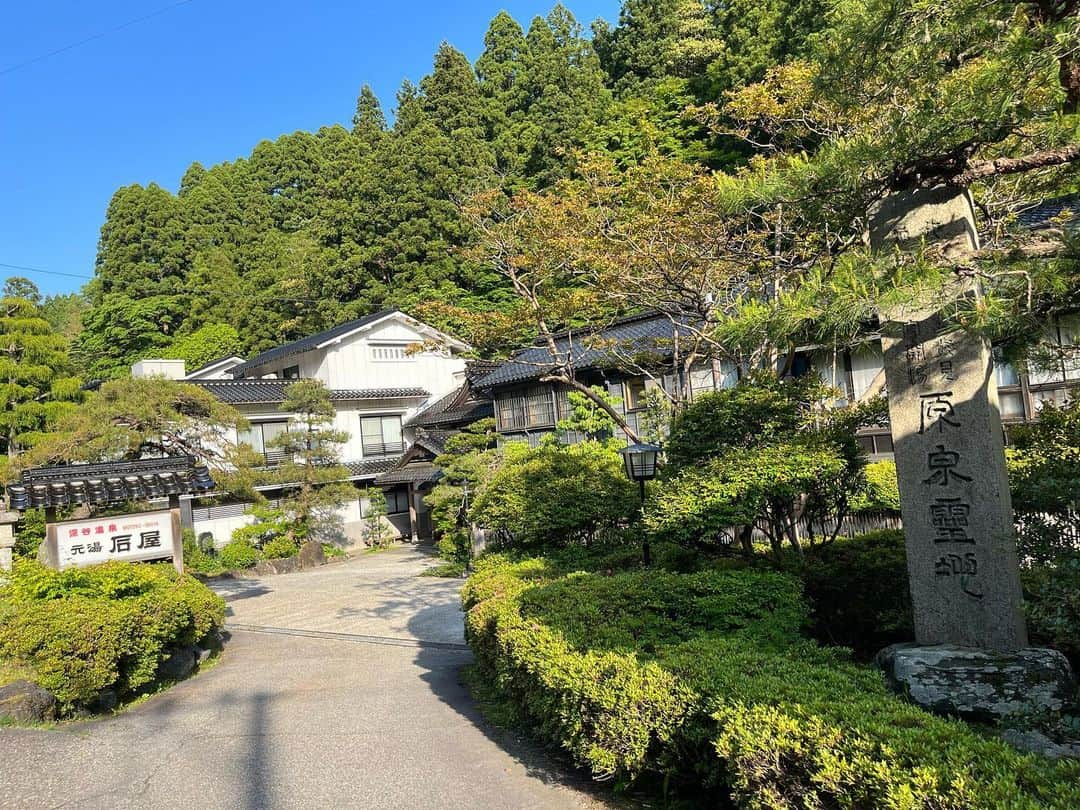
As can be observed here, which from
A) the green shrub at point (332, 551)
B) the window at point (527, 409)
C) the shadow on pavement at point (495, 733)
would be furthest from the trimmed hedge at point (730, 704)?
the green shrub at point (332, 551)

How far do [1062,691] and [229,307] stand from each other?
42789 mm

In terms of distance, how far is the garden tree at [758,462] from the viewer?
694cm

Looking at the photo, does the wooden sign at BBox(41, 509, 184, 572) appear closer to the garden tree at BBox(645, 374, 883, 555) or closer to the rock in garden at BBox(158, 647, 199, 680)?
the rock in garden at BBox(158, 647, 199, 680)

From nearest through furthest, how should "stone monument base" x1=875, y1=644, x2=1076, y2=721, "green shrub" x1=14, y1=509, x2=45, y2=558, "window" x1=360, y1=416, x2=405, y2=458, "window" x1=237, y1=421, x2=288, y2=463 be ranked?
1. "stone monument base" x1=875, y1=644, x2=1076, y2=721
2. "green shrub" x1=14, y1=509, x2=45, y2=558
3. "window" x1=237, y1=421, x2=288, y2=463
4. "window" x1=360, y1=416, x2=405, y2=458

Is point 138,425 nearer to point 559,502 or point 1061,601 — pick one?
point 559,502

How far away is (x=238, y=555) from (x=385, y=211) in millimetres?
20455

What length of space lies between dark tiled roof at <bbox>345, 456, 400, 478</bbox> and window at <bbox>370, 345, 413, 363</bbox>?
4.29 meters

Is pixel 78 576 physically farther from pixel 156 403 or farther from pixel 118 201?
pixel 118 201

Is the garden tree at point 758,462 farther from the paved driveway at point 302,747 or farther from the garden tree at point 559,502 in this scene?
the paved driveway at point 302,747

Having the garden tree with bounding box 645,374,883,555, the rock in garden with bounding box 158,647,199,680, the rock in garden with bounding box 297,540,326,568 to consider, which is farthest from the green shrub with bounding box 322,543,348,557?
the garden tree with bounding box 645,374,883,555

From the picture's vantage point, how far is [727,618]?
19.3ft

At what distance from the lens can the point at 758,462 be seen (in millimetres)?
7008

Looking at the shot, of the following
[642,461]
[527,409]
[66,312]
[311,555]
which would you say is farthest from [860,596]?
[66,312]

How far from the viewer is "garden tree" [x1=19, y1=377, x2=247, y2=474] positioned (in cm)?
1552
